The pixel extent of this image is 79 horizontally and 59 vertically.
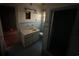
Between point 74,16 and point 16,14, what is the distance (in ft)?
2.58

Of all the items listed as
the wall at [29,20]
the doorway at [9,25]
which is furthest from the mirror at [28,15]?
the doorway at [9,25]

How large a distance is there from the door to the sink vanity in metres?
0.24

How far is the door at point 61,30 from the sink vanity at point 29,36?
0.24m

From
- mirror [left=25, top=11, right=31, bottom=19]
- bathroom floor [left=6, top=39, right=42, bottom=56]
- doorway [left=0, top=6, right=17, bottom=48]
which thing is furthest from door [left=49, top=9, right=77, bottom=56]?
doorway [left=0, top=6, right=17, bottom=48]

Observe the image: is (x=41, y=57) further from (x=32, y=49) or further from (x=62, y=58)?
(x=62, y=58)

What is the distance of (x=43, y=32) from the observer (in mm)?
1072

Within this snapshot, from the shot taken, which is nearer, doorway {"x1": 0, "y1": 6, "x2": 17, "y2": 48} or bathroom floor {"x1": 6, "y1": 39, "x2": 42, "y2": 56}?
doorway {"x1": 0, "y1": 6, "x2": 17, "y2": 48}

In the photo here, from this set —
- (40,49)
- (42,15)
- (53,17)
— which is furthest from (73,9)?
(40,49)

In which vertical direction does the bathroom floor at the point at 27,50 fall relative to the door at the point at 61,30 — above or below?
below

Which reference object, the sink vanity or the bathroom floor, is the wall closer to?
the sink vanity

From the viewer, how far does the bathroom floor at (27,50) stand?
108 cm

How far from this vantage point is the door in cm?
102

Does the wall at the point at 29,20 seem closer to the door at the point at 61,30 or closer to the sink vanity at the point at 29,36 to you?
the sink vanity at the point at 29,36

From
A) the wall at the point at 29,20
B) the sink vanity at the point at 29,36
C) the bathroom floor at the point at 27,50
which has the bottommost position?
the bathroom floor at the point at 27,50
